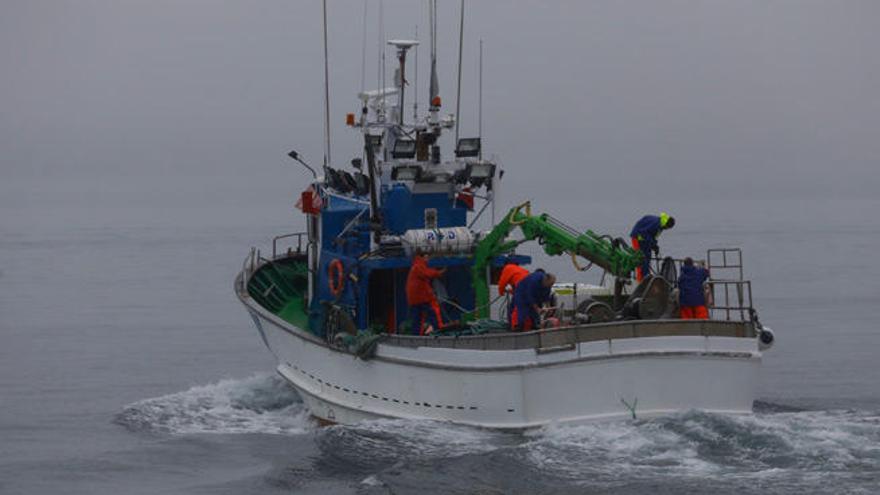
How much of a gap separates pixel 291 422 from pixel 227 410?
1.96m

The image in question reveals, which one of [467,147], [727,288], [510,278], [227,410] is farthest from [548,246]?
[227,410]

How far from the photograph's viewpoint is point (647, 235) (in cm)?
2008

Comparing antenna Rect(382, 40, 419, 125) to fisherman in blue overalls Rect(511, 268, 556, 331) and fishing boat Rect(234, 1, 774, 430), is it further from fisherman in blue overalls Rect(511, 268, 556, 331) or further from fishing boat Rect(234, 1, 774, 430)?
fisherman in blue overalls Rect(511, 268, 556, 331)

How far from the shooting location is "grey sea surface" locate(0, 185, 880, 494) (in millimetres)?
17188

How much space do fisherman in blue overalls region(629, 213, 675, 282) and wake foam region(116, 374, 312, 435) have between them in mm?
6093

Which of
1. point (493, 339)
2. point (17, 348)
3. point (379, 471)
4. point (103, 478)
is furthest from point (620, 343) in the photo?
point (17, 348)

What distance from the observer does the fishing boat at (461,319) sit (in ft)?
59.6

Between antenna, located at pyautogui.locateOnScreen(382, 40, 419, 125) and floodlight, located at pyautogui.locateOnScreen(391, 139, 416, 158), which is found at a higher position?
antenna, located at pyautogui.locateOnScreen(382, 40, 419, 125)

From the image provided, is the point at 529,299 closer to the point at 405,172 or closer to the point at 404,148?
the point at 405,172

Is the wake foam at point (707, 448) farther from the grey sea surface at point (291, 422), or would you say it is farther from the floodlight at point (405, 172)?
the floodlight at point (405, 172)

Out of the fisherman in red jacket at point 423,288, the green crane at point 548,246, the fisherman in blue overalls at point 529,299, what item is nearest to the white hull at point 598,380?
the fisherman in blue overalls at point 529,299

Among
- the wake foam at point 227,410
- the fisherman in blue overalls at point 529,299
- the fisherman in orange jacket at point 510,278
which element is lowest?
the wake foam at point 227,410

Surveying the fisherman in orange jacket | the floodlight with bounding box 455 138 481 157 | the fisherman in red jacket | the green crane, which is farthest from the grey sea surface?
the floodlight with bounding box 455 138 481 157

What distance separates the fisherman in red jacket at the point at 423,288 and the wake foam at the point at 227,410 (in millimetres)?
3125
